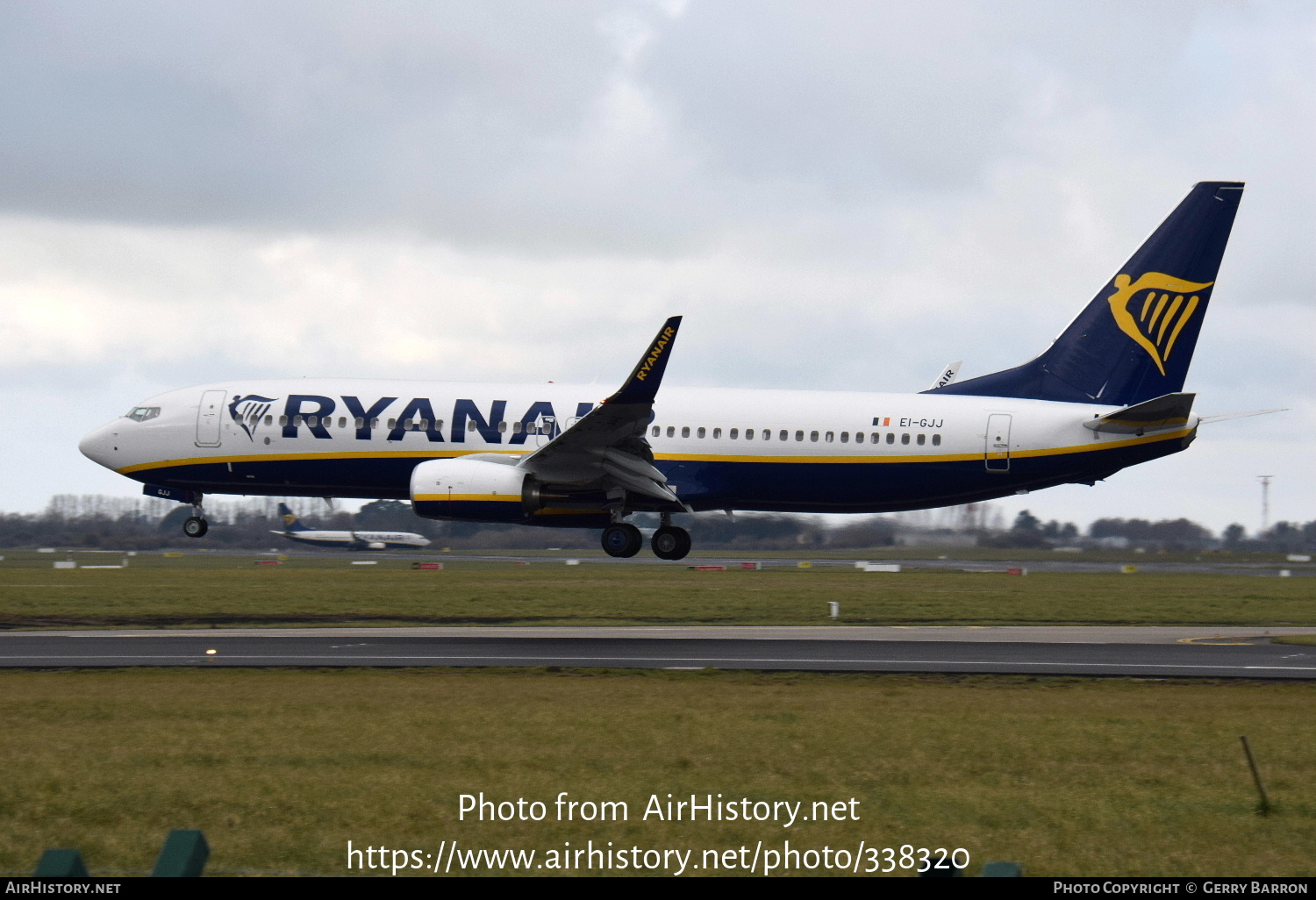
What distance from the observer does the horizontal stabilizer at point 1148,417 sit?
35.4 meters

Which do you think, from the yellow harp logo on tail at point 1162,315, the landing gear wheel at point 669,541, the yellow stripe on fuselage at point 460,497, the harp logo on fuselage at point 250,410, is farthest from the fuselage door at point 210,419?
the yellow harp logo on tail at point 1162,315

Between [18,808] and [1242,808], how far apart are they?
13.5 m

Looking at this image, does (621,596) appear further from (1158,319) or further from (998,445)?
(1158,319)

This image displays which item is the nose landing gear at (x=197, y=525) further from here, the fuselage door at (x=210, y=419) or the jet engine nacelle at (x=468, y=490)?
the jet engine nacelle at (x=468, y=490)

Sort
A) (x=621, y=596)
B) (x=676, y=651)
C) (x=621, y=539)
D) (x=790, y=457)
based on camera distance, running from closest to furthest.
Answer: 1. (x=676, y=651)
2. (x=790, y=457)
3. (x=621, y=539)
4. (x=621, y=596)

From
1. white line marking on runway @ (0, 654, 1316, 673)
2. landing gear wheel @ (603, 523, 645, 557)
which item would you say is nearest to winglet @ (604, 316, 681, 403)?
landing gear wheel @ (603, 523, 645, 557)

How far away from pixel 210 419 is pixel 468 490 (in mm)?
10019

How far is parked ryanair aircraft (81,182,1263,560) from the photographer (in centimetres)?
3719

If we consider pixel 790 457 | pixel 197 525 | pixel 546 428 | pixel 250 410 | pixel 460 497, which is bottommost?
pixel 197 525

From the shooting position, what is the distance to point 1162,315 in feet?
128

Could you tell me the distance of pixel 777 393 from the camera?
39.3m

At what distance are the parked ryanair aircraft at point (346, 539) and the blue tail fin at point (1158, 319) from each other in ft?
265

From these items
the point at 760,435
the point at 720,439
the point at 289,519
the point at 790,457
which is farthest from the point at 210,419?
the point at 289,519
